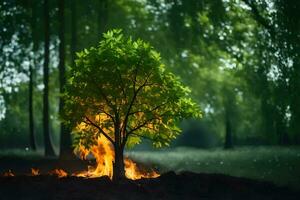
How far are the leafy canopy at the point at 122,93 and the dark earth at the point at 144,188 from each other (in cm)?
180

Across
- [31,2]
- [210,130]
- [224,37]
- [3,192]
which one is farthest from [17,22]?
[210,130]

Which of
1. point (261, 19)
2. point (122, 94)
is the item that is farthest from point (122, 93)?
point (261, 19)

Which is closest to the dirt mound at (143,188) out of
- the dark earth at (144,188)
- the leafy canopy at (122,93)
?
the dark earth at (144,188)

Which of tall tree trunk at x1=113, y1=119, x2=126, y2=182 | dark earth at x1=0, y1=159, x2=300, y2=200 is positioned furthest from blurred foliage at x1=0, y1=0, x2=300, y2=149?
tall tree trunk at x1=113, y1=119, x2=126, y2=182

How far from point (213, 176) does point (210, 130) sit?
36833mm

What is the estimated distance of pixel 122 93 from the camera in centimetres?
1798

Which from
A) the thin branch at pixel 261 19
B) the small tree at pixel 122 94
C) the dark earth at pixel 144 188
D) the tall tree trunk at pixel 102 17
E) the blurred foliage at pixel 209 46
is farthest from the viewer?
the tall tree trunk at pixel 102 17

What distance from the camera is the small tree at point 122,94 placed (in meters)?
17.4

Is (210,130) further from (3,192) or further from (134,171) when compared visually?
(3,192)

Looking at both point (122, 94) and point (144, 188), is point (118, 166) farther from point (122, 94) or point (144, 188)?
point (122, 94)

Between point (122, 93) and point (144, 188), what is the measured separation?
12.4ft

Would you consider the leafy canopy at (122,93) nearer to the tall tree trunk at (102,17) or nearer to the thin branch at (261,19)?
the thin branch at (261,19)

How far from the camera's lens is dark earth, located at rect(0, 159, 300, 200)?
15.1 m

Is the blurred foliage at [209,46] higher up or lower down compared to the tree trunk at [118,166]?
higher up
